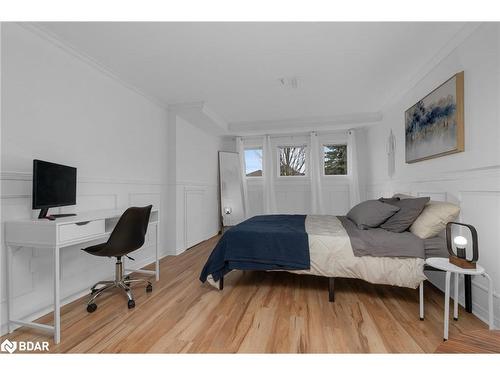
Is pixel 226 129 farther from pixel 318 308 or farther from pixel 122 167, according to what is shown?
pixel 318 308

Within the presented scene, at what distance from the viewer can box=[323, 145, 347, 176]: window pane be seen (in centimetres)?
542

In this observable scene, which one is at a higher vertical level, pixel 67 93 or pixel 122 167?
pixel 67 93

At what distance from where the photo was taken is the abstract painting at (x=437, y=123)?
209cm

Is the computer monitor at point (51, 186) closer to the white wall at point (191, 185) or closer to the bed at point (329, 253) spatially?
the bed at point (329, 253)

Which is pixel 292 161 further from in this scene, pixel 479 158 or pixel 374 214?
pixel 479 158

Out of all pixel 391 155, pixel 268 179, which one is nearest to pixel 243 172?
pixel 268 179

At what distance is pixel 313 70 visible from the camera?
2762 mm

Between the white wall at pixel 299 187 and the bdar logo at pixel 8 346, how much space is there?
174 inches

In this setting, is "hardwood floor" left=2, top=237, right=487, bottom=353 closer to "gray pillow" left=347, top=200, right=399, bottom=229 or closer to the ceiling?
"gray pillow" left=347, top=200, right=399, bottom=229

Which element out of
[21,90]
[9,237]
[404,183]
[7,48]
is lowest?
[9,237]

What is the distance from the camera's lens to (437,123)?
95.8 inches

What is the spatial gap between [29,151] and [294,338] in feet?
8.29

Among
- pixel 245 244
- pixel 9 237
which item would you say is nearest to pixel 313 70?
pixel 245 244

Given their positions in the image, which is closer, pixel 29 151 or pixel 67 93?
pixel 29 151
